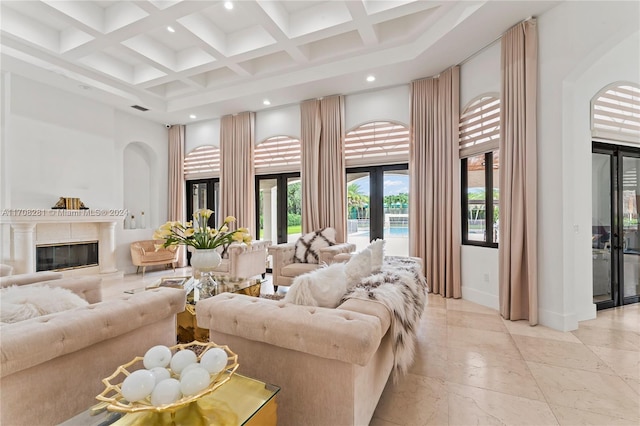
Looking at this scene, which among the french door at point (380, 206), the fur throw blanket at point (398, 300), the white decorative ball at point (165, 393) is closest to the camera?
the white decorative ball at point (165, 393)

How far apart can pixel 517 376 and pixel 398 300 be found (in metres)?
1.30

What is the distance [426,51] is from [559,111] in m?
1.65

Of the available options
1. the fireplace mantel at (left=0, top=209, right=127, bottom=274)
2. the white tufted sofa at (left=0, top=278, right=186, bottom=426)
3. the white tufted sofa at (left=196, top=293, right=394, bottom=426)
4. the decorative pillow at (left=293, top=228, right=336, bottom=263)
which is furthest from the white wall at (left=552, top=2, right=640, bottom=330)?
the fireplace mantel at (left=0, top=209, right=127, bottom=274)

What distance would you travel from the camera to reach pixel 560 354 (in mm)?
2523

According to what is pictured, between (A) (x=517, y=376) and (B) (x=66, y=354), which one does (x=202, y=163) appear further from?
(A) (x=517, y=376)

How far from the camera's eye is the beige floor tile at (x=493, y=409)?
173 centimetres

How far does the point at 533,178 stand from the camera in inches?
126

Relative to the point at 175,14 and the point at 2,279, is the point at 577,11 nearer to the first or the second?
the point at 175,14

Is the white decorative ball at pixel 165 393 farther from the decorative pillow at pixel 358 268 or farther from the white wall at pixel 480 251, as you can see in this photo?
the white wall at pixel 480 251

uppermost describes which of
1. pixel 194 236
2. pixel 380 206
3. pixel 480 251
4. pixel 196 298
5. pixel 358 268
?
pixel 380 206

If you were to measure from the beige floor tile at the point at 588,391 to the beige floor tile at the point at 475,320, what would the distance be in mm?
801

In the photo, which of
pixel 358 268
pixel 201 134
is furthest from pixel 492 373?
pixel 201 134

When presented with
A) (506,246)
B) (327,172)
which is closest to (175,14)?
(327,172)

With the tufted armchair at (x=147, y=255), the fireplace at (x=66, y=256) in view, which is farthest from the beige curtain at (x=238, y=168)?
the fireplace at (x=66, y=256)
